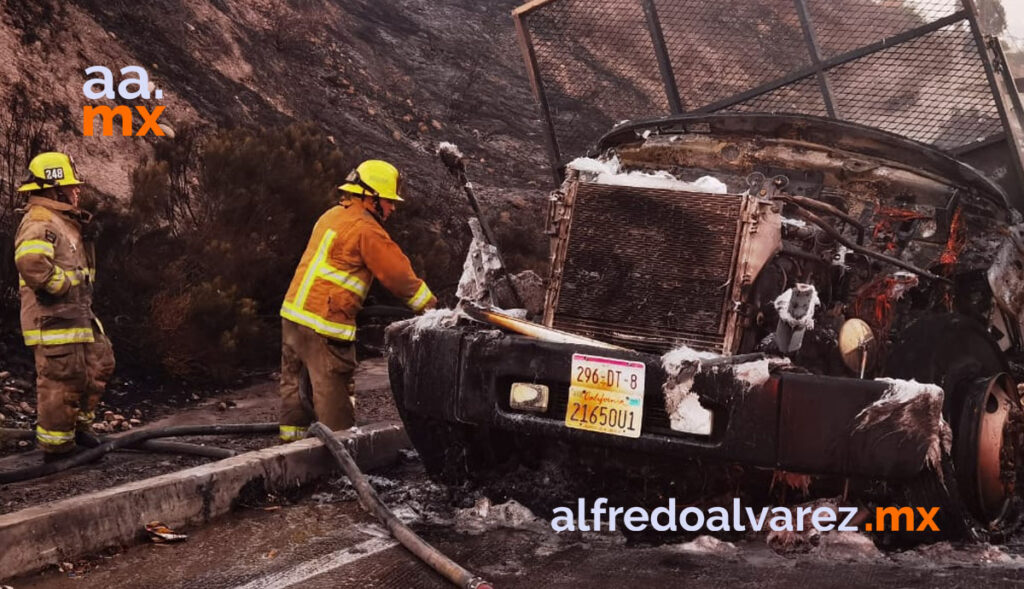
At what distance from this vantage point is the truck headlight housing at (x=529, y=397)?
4.10 meters

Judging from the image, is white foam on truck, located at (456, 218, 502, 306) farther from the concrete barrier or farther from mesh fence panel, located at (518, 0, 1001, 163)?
mesh fence panel, located at (518, 0, 1001, 163)

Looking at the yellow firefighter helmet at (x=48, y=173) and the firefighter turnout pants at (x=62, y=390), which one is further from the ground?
the yellow firefighter helmet at (x=48, y=173)

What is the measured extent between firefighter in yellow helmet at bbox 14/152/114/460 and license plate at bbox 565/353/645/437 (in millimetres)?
3099

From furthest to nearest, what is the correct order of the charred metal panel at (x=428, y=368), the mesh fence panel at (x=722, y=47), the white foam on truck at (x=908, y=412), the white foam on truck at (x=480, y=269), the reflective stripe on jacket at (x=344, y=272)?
the mesh fence panel at (x=722, y=47) → the reflective stripe on jacket at (x=344, y=272) → the white foam on truck at (x=480, y=269) → the charred metal panel at (x=428, y=368) → the white foam on truck at (x=908, y=412)

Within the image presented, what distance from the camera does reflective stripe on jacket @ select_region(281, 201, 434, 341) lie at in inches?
215

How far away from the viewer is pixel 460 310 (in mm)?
4477

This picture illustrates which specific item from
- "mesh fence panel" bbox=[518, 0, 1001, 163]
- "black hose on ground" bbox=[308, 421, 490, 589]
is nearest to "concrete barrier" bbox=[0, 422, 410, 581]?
"black hose on ground" bbox=[308, 421, 490, 589]

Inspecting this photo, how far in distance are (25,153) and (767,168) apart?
22.9 ft

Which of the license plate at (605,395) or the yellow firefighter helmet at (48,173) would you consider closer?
the license plate at (605,395)

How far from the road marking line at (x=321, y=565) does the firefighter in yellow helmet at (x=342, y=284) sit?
1617 millimetres

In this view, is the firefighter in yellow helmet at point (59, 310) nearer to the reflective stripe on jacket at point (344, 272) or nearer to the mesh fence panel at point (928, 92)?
the reflective stripe on jacket at point (344, 272)

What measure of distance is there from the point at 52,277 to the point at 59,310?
233 millimetres

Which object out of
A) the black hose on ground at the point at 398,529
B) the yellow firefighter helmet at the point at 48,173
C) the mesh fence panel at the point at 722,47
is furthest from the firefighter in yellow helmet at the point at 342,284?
the mesh fence panel at the point at 722,47

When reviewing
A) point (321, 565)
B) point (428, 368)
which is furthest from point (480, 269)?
point (321, 565)
